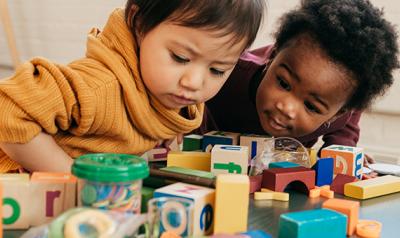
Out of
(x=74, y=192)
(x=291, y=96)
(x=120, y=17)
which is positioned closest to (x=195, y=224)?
(x=74, y=192)

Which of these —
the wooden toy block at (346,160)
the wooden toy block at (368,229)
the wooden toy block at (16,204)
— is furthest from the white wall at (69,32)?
the wooden toy block at (16,204)

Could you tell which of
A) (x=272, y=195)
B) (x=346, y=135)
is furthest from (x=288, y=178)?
(x=346, y=135)

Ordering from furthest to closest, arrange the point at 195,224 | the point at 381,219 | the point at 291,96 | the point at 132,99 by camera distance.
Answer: the point at 291,96
the point at 132,99
the point at 381,219
the point at 195,224

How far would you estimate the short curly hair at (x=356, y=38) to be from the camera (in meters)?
0.87

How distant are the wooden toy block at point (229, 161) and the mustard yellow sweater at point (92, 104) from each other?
0.12m

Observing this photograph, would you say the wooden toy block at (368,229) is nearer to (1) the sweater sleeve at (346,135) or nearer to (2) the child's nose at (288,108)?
(2) the child's nose at (288,108)

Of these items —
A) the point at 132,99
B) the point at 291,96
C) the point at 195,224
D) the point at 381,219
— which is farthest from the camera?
the point at 291,96

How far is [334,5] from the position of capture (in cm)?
92

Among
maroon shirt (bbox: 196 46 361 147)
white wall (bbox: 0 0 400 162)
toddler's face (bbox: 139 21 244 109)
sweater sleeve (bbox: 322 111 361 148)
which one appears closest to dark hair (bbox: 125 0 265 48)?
toddler's face (bbox: 139 21 244 109)

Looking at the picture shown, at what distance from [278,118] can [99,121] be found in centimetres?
41

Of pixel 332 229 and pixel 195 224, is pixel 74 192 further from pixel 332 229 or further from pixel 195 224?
pixel 332 229

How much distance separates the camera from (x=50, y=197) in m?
0.47

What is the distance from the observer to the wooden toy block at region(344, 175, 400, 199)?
0.68 meters

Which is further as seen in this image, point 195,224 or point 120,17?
point 120,17
